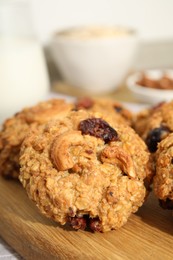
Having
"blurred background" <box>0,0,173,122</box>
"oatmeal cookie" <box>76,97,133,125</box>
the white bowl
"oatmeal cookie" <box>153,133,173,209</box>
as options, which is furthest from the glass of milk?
"oatmeal cookie" <box>153,133,173,209</box>

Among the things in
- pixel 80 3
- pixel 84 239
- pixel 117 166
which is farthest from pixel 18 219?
pixel 80 3

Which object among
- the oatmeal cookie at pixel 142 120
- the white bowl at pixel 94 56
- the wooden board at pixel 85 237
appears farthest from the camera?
the white bowl at pixel 94 56

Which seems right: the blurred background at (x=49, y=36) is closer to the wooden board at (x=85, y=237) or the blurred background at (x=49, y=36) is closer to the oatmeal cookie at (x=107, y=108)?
the oatmeal cookie at (x=107, y=108)

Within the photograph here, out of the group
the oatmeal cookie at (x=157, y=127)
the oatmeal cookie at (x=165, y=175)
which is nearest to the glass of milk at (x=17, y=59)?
the oatmeal cookie at (x=157, y=127)

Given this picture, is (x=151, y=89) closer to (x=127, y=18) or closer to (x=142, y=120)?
(x=142, y=120)

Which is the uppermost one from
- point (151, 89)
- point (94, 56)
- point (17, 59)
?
point (17, 59)

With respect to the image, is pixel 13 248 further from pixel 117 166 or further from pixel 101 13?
pixel 101 13

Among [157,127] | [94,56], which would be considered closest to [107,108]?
[157,127]

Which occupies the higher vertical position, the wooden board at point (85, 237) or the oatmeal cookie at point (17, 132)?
the oatmeal cookie at point (17, 132)
